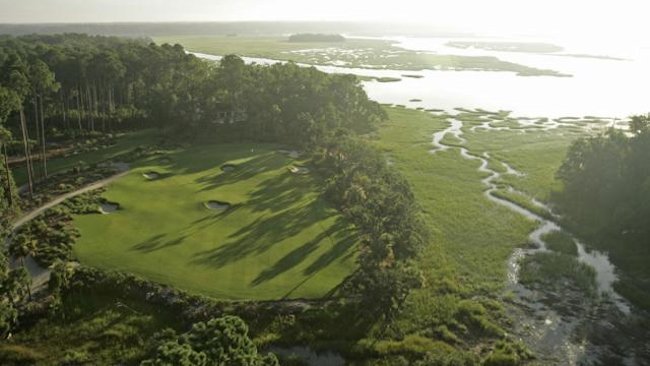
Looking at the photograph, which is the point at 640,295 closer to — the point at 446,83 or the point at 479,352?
the point at 479,352

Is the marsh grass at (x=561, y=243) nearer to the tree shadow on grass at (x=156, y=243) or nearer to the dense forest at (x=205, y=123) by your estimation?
the dense forest at (x=205, y=123)

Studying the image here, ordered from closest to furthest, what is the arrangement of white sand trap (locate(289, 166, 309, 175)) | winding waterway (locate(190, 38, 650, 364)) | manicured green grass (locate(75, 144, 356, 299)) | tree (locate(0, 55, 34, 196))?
winding waterway (locate(190, 38, 650, 364))
manicured green grass (locate(75, 144, 356, 299))
tree (locate(0, 55, 34, 196))
white sand trap (locate(289, 166, 309, 175))

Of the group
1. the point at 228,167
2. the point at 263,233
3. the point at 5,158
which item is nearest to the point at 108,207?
the point at 5,158

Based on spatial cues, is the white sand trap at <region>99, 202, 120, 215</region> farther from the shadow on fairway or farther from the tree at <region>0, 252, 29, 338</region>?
the shadow on fairway

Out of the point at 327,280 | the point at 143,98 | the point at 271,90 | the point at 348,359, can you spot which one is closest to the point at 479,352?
the point at 348,359

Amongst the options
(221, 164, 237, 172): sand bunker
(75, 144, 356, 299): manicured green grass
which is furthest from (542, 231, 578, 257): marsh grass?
(221, 164, 237, 172): sand bunker
